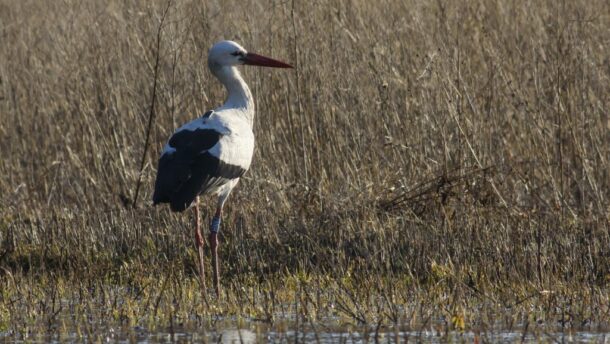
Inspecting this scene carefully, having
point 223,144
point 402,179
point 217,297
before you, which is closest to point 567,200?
point 402,179

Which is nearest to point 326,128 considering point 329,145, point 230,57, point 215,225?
point 329,145

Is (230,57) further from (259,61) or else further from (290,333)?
(290,333)

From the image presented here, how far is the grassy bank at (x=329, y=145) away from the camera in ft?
20.1

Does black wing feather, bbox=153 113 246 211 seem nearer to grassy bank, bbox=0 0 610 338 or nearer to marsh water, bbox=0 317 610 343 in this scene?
grassy bank, bbox=0 0 610 338

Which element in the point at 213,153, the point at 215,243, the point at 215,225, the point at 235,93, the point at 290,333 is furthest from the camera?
the point at 235,93

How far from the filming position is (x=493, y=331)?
15.3ft

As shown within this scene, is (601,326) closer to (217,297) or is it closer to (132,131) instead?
(217,297)

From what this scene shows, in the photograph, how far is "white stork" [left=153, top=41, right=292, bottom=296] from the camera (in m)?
6.12

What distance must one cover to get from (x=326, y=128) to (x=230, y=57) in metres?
1.03

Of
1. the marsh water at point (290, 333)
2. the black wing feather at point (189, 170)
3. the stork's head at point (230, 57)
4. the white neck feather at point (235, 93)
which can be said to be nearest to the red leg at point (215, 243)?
the black wing feather at point (189, 170)

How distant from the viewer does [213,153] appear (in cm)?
637

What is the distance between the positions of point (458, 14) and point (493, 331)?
367cm

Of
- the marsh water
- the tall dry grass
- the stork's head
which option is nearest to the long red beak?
the stork's head

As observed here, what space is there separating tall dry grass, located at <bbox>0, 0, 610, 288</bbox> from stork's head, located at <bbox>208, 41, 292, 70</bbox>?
586mm
